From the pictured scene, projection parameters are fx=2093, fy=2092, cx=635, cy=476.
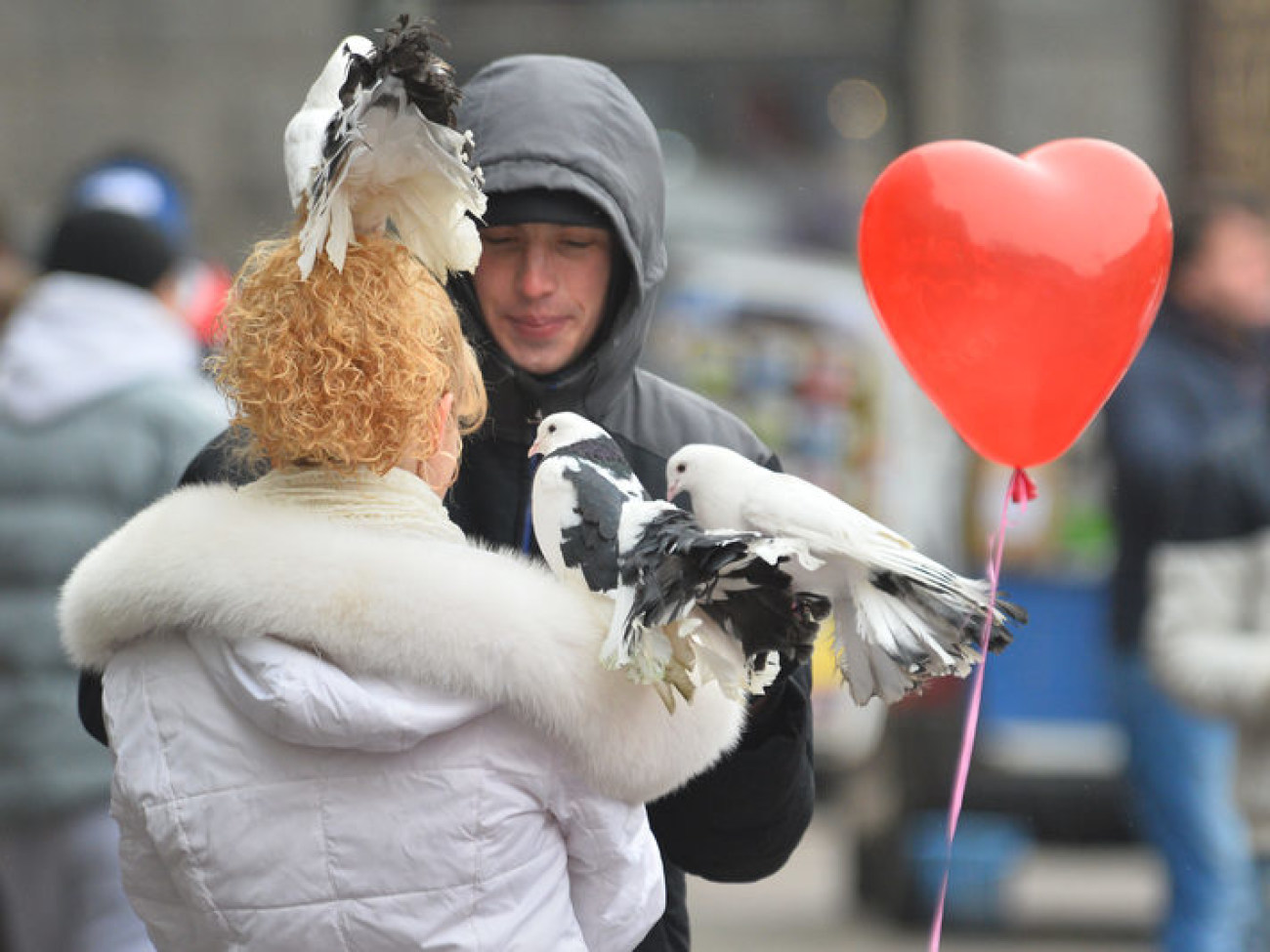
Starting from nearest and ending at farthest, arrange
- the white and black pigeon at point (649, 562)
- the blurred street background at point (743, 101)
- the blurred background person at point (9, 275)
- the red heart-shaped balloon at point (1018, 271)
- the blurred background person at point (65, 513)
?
the white and black pigeon at point (649, 562)
the red heart-shaped balloon at point (1018, 271)
the blurred background person at point (65, 513)
the blurred background person at point (9, 275)
the blurred street background at point (743, 101)

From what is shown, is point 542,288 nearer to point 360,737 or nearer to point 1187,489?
point 360,737

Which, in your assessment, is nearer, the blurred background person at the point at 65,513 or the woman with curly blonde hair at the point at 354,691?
the woman with curly blonde hair at the point at 354,691

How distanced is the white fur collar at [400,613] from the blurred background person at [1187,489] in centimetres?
320

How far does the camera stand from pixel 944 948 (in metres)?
6.66

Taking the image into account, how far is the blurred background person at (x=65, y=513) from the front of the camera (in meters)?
3.99

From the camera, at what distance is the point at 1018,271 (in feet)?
8.77

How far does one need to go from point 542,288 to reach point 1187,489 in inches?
→ 112

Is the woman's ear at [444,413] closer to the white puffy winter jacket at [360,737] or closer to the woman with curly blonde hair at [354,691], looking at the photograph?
the woman with curly blonde hair at [354,691]

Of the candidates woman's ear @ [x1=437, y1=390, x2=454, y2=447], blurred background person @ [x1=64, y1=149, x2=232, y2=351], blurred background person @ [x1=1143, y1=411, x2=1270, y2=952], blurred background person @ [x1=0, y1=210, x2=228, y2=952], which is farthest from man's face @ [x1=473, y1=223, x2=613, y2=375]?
blurred background person @ [x1=1143, y1=411, x2=1270, y2=952]

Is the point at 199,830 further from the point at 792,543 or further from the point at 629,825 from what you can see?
the point at 792,543

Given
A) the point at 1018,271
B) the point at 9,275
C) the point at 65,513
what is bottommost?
the point at 65,513

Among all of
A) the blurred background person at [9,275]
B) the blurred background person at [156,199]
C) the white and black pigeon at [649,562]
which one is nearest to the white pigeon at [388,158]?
the white and black pigeon at [649,562]

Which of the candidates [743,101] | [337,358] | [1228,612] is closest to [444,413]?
[337,358]

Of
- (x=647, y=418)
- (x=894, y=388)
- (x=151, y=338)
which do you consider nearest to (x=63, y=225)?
(x=151, y=338)
